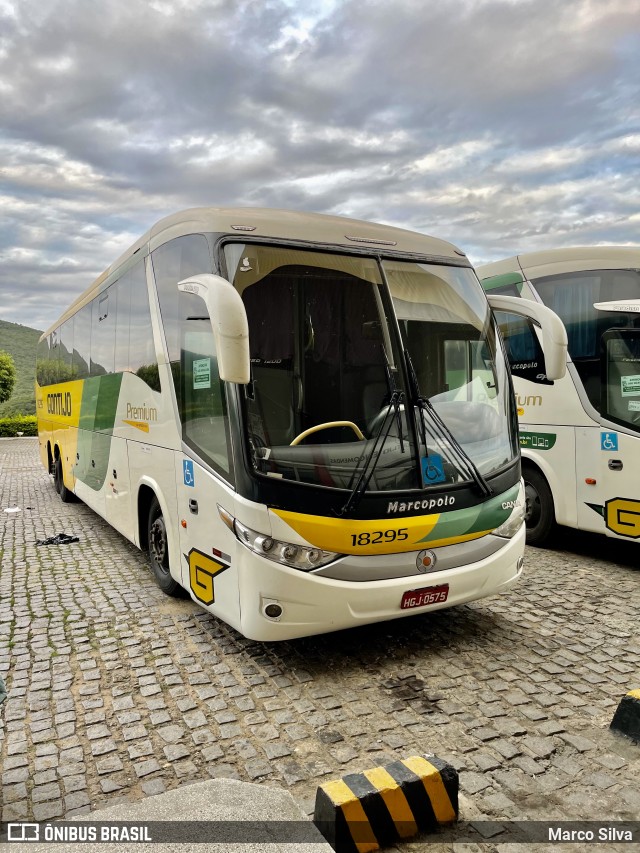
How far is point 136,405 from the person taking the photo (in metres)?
6.57

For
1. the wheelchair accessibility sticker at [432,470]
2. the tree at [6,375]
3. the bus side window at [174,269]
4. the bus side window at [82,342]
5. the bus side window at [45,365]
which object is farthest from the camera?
the tree at [6,375]

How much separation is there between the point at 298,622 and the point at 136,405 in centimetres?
323

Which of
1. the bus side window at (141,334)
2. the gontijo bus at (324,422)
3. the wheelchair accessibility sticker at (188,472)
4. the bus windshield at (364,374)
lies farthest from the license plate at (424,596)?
the bus side window at (141,334)

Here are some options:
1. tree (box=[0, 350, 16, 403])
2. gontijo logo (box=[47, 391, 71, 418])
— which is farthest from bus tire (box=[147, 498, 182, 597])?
tree (box=[0, 350, 16, 403])

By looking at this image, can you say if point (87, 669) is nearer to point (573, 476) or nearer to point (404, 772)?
point (404, 772)

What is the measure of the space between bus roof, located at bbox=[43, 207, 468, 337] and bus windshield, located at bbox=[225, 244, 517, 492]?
0.13 m

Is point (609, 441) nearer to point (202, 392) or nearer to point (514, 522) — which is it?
point (514, 522)

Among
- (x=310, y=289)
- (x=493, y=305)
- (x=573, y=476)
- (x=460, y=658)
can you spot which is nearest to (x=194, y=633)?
(x=460, y=658)

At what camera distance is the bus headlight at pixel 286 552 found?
4203 mm

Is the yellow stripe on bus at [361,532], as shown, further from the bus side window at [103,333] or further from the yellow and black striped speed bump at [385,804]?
the bus side window at [103,333]

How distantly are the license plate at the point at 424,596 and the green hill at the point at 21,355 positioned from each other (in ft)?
216

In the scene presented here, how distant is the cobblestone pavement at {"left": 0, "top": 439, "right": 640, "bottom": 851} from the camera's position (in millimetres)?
3322

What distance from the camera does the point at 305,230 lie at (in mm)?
4898

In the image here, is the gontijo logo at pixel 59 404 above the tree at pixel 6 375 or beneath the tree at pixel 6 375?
beneath
